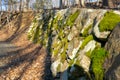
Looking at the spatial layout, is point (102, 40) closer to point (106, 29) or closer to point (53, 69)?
point (106, 29)

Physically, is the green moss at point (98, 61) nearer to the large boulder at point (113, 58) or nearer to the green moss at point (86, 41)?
the large boulder at point (113, 58)

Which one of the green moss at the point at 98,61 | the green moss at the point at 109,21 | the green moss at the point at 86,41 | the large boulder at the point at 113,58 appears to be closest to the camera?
the large boulder at the point at 113,58

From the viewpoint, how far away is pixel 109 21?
672cm

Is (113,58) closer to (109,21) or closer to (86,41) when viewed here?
(109,21)

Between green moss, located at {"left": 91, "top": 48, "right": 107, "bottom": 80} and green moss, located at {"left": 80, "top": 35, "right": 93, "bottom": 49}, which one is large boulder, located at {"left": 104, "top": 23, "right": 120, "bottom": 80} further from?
green moss, located at {"left": 80, "top": 35, "right": 93, "bottom": 49}

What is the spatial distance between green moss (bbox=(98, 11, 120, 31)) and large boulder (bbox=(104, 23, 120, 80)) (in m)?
0.52

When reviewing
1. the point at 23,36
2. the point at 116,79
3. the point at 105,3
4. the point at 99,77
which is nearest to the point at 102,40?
the point at 99,77

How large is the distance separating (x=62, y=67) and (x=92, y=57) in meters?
2.38

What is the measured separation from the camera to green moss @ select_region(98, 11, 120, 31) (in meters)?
6.56

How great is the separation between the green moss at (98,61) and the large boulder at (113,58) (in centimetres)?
16

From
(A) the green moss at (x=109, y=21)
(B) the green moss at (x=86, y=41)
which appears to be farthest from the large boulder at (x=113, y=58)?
(B) the green moss at (x=86, y=41)

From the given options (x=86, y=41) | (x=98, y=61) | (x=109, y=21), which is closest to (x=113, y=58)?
(x=98, y=61)

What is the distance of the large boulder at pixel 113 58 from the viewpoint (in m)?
4.85

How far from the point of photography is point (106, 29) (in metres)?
6.60
